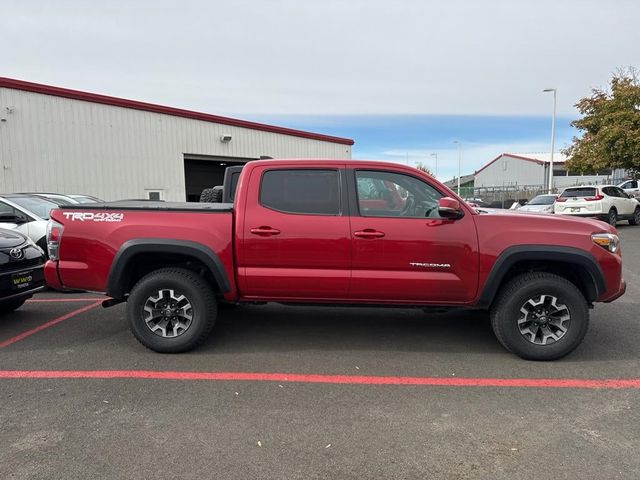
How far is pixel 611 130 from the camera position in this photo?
21594 millimetres

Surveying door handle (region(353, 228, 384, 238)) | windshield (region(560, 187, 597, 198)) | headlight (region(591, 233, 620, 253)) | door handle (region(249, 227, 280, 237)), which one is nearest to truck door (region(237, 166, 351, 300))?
door handle (region(249, 227, 280, 237))

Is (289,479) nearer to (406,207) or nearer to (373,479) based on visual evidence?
(373,479)

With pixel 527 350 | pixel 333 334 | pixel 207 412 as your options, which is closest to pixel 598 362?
pixel 527 350

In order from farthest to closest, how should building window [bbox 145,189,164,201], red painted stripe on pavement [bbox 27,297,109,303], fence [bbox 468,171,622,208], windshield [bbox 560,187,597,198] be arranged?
fence [bbox 468,171,622,208] → building window [bbox 145,189,164,201] → windshield [bbox 560,187,597,198] → red painted stripe on pavement [bbox 27,297,109,303]

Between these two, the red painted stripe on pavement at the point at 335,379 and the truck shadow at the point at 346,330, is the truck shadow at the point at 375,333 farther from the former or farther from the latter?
the red painted stripe on pavement at the point at 335,379

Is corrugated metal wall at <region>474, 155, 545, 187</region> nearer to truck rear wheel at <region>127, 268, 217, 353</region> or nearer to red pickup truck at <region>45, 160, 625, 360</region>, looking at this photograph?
red pickup truck at <region>45, 160, 625, 360</region>

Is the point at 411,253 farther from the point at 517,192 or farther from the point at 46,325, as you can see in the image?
the point at 517,192

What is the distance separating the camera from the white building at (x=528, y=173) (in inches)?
2049

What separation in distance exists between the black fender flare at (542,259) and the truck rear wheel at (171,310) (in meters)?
2.68

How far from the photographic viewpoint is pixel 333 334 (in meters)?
5.15

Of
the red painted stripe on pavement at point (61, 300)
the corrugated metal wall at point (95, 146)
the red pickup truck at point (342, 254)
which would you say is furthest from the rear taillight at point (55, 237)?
the corrugated metal wall at point (95, 146)

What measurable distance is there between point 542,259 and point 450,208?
1.02 m

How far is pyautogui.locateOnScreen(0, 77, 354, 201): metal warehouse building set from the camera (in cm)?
1488

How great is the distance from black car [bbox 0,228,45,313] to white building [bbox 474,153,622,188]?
51.0 meters
